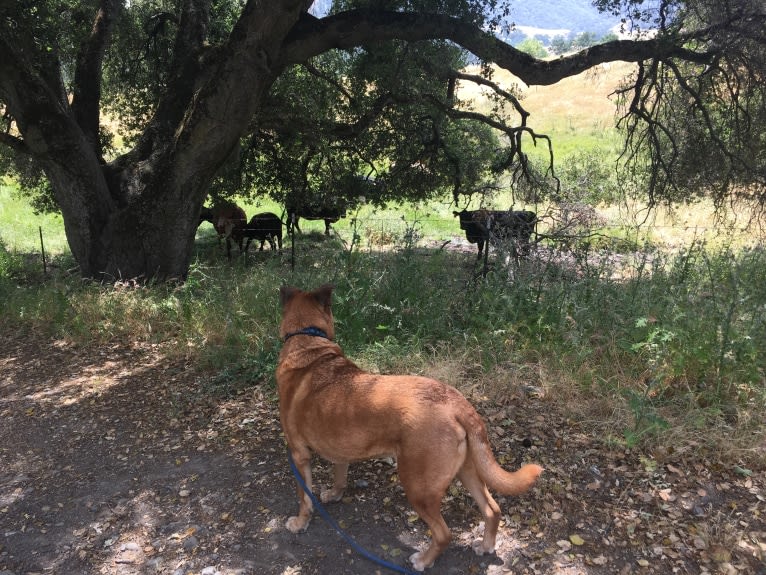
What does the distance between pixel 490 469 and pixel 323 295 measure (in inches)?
65.5

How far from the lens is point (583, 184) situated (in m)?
16.0

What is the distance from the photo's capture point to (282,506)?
12.5ft

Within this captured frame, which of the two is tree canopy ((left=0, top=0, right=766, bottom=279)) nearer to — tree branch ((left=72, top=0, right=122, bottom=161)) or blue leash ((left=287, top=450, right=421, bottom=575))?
tree branch ((left=72, top=0, right=122, bottom=161))

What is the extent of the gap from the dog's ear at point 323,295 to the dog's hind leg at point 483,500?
1.49 metres

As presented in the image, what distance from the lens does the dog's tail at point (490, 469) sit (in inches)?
114

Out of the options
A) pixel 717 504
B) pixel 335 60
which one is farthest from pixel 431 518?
pixel 335 60

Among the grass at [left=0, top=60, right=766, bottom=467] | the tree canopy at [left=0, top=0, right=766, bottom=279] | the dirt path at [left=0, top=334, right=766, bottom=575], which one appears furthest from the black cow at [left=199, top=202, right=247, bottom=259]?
the dirt path at [left=0, top=334, right=766, bottom=575]

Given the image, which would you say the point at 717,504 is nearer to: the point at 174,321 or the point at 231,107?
the point at 174,321

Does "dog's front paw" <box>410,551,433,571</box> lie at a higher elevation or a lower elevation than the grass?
lower

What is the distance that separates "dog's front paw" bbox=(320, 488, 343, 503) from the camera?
3801 millimetres

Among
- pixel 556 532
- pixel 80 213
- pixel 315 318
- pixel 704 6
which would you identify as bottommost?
pixel 556 532

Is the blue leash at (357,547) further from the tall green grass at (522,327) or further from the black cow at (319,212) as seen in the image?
the black cow at (319,212)

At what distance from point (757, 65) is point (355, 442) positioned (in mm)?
9038

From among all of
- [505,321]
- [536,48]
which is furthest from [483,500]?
[536,48]
